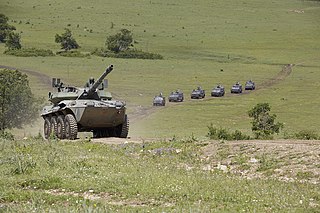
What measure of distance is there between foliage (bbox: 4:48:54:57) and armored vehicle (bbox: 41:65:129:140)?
190 ft

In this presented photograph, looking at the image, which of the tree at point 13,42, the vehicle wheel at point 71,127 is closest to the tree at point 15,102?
the vehicle wheel at point 71,127

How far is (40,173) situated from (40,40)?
3564 inches

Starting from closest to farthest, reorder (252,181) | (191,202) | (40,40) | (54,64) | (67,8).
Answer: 1. (191,202)
2. (252,181)
3. (54,64)
4. (40,40)
5. (67,8)

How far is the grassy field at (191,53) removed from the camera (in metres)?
54.8

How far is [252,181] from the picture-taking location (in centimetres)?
1390

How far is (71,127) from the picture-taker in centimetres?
2641

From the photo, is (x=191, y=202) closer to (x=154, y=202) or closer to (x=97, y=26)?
(x=154, y=202)

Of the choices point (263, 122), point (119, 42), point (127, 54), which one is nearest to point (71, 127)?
point (263, 122)

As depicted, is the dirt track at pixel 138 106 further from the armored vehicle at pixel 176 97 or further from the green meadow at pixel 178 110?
the armored vehicle at pixel 176 97

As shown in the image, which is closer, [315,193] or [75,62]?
[315,193]

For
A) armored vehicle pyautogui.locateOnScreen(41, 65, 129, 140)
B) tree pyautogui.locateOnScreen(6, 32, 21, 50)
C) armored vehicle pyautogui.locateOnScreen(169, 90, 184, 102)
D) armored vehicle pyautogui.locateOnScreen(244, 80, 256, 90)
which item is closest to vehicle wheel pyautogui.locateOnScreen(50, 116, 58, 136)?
armored vehicle pyautogui.locateOnScreen(41, 65, 129, 140)

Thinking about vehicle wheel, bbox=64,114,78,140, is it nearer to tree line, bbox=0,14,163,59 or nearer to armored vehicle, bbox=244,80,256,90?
armored vehicle, bbox=244,80,256,90

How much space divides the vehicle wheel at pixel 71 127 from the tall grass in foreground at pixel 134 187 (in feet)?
26.5

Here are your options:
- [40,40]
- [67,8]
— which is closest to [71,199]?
[40,40]
